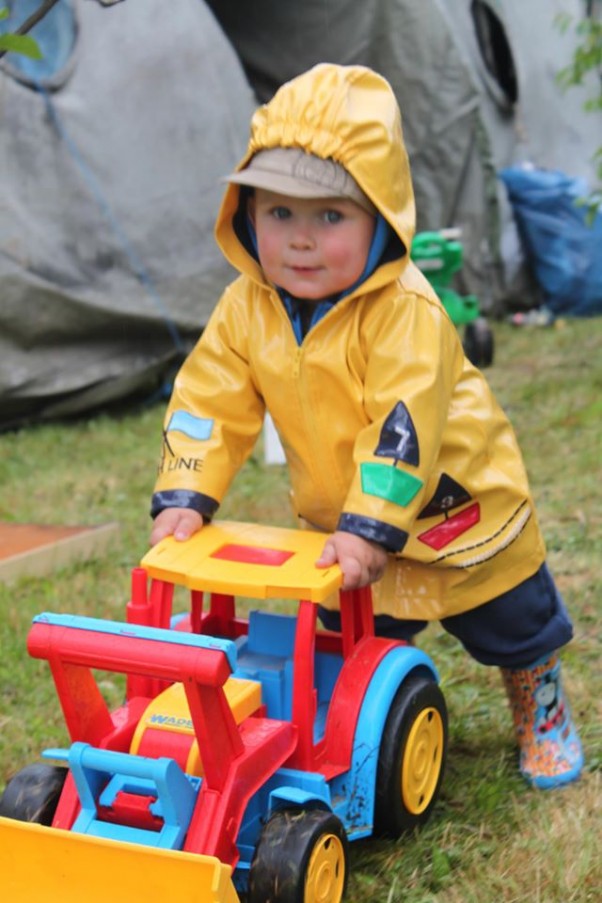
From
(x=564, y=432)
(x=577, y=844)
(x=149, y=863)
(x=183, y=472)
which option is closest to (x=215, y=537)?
(x=183, y=472)

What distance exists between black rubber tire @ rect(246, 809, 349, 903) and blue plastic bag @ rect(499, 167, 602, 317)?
671 cm

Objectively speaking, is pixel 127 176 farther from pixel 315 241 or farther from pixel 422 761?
pixel 422 761

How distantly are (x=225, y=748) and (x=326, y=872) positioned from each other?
0.25 meters

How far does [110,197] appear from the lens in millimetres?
5734

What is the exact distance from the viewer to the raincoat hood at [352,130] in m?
2.13

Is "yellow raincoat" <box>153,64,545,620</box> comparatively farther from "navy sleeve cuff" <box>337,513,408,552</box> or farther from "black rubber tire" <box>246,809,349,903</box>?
"black rubber tire" <box>246,809,349,903</box>

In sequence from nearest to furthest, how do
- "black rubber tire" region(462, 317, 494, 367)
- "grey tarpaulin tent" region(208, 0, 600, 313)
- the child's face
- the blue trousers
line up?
the child's face
the blue trousers
"black rubber tire" region(462, 317, 494, 367)
"grey tarpaulin tent" region(208, 0, 600, 313)

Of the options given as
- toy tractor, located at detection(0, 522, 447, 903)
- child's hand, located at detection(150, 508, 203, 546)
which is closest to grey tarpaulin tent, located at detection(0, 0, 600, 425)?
child's hand, located at detection(150, 508, 203, 546)

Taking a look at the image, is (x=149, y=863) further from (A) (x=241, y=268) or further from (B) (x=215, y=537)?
(A) (x=241, y=268)

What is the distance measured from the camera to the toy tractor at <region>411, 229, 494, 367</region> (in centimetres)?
636

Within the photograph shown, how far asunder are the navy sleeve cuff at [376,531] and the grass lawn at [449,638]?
1.86 feet

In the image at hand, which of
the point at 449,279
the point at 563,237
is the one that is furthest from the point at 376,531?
the point at 563,237

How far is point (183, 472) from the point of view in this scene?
2.33 meters

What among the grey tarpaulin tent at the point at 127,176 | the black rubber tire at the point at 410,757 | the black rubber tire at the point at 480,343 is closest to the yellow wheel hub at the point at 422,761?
the black rubber tire at the point at 410,757
